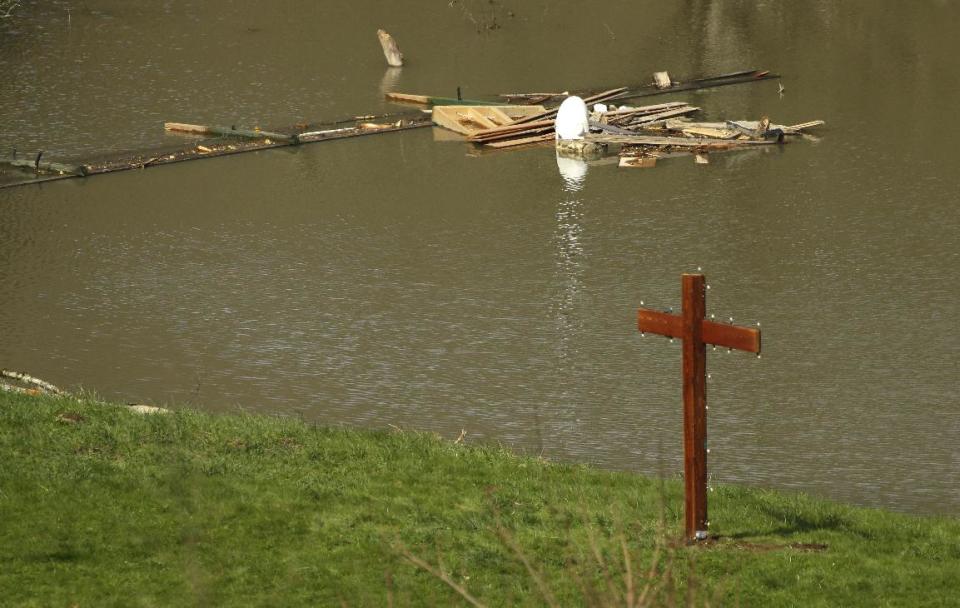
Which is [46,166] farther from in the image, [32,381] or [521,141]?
[32,381]

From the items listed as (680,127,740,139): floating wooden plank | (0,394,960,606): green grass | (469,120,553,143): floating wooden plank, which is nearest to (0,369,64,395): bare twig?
(0,394,960,606): green grass

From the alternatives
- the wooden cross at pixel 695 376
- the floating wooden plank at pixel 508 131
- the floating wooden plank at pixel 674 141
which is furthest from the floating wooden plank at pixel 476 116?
the wooden cross at pixel 695 376

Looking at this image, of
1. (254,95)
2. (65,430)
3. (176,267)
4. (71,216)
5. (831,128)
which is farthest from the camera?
(254,95)

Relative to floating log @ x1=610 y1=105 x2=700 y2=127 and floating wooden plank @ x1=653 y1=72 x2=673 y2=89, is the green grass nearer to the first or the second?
floating log @ x1=610 y1=105 x2=700 y2=127

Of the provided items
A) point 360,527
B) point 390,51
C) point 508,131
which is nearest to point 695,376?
point 360,527

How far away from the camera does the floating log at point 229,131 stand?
89.6ft

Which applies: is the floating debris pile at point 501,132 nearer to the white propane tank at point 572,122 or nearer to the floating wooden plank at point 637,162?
the floating wooden plank at point 637,162

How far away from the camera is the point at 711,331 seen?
8.71 meters

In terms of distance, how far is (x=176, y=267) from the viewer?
19.5 m

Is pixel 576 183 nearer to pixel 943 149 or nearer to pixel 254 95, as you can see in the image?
pixel 943 149

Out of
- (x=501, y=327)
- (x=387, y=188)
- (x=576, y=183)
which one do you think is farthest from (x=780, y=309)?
(x=387, y=188)

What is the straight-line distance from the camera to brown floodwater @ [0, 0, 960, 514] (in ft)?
43.8

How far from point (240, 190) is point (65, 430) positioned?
13165mm

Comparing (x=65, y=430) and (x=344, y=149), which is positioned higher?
(x=344, y=149)
